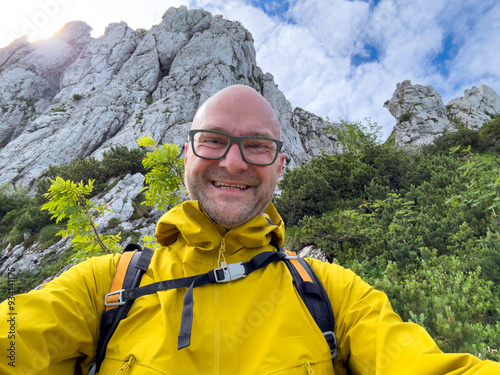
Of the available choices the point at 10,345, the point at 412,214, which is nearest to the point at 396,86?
the point at 412,214

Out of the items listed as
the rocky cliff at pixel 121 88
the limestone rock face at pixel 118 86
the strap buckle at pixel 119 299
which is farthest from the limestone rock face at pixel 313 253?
the limestone rock face at pixel 118 86

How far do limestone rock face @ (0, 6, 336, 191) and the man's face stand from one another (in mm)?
26621

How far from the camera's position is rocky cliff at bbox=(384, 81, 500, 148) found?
2903 centimetres

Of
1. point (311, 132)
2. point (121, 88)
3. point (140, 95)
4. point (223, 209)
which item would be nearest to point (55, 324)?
point (223, 209)

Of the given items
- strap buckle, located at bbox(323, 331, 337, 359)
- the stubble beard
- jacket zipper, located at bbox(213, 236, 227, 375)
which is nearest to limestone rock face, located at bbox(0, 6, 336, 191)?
the stubble beard

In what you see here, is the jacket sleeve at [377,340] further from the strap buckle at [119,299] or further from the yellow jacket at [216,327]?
the strap buckle at [119,299]

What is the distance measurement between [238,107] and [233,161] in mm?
554

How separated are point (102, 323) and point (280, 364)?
3.95 feet

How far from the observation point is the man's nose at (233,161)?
1.84 meters

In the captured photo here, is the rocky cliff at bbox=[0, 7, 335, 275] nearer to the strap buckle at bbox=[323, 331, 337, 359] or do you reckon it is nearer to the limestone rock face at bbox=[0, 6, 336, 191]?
the limestone rock face at bbox=[0, 6, 336, 191]

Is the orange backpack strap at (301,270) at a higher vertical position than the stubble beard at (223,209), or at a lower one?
lower

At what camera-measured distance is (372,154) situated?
12672mm

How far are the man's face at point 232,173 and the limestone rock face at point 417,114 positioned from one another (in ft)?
87.5

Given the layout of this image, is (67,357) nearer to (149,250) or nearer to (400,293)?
(149,250)
